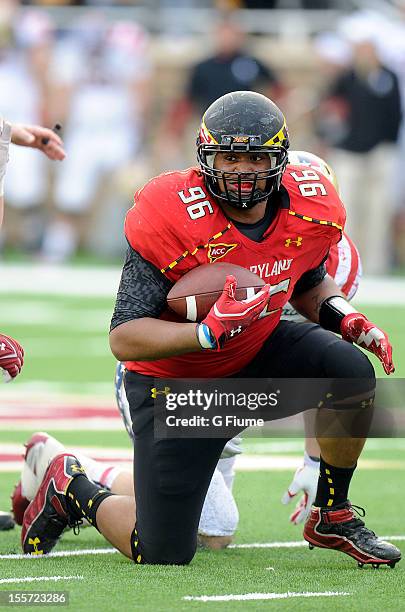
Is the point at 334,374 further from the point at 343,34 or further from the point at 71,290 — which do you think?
the point at 343,34

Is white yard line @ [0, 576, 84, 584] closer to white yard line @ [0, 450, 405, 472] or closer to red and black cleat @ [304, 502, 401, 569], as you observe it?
red and black cleat @ [304, 502, 401, 569]

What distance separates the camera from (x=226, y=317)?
420 cm

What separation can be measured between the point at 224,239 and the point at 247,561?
1.01 meters

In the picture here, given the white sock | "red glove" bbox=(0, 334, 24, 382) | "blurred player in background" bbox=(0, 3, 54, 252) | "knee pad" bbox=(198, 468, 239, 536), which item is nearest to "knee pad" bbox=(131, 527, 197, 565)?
"knee pad" bbox=(198, 468, 239, 536)

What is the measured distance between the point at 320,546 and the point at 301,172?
120cm

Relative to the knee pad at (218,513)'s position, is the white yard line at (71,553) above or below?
below

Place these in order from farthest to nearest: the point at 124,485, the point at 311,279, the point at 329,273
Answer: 1. the point at 329,273
2. the point at 124,485
3. the point at 311,279

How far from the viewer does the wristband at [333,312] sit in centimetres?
471

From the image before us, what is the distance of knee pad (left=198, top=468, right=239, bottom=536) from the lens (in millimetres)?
4852

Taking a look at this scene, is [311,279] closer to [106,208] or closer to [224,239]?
[224,239]

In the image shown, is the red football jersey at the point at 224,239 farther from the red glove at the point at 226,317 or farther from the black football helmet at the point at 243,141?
the red glove at the point at 226,317

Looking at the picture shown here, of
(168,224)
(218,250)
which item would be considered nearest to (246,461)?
(218,250)

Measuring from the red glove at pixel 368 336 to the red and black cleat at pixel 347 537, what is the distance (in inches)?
18.5

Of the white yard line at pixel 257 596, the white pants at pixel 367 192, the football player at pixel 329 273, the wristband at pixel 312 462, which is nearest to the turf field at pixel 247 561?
the white yard line at pixel 257 596
